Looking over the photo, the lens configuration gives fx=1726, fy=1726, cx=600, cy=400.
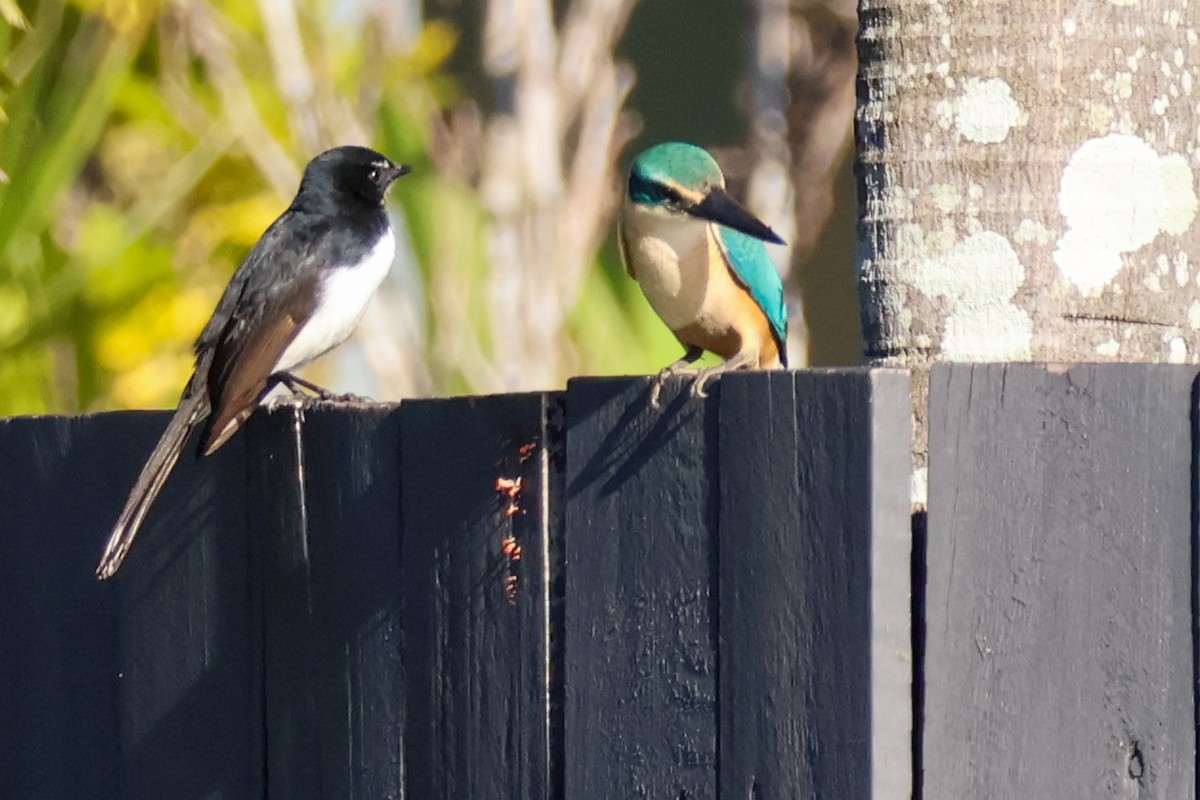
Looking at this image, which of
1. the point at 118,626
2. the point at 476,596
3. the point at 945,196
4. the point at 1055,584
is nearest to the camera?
the point at 1055,584

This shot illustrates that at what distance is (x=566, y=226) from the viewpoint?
6.16 m

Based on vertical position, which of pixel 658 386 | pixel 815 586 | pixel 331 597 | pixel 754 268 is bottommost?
pixel 331 597

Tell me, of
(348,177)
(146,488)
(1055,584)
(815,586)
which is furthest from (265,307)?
(1055,584)

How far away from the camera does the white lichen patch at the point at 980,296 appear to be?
3.16 m

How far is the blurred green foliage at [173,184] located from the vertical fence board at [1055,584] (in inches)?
151

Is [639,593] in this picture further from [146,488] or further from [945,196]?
[146,488]

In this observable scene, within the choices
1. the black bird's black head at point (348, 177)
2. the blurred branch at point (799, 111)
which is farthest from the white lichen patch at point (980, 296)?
the blurred branch at point (799, 111)

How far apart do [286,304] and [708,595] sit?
7.33 ft

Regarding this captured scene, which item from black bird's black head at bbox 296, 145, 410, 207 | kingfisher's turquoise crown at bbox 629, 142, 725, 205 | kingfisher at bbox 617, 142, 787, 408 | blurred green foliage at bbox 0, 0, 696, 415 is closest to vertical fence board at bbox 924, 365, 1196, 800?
kingfisher at bbox 617, 142, 787, 408

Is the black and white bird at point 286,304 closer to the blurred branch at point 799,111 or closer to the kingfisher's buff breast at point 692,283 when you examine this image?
the kingfisher's buff breast at point 692,283

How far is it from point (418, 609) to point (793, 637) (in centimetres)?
86

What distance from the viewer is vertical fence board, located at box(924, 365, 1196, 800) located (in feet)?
7.23

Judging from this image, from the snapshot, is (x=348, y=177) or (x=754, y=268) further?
(x=348, y=177)

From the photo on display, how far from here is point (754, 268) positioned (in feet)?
12.2
